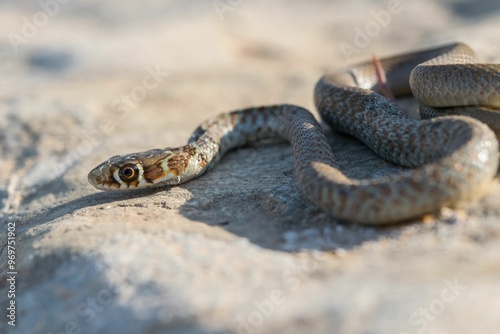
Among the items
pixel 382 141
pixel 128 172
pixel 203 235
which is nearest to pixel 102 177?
pixel 128 172

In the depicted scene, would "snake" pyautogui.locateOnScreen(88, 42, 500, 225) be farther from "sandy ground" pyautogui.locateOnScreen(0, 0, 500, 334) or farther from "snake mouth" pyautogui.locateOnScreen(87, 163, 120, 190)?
"sandy ground" pyautogui.locateOnScreen(0, 0, 500, 334)

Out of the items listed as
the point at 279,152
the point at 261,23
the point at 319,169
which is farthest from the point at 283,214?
the point at 261,23

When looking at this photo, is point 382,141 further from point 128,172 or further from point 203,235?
point 128,172

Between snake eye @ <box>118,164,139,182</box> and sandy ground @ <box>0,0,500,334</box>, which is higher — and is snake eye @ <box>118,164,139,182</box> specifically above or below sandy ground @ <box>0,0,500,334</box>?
above

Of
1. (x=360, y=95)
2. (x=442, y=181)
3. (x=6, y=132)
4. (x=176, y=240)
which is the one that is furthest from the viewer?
(x=6, y=132)

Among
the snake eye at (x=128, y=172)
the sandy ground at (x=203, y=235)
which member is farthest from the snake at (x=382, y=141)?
the sandy ground at (x=203, y=235)

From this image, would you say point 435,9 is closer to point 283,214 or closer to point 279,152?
point 279,152

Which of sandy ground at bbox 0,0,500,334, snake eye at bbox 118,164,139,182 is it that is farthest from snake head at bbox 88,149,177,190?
sandy ground at bbox 0,0,500,334
